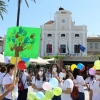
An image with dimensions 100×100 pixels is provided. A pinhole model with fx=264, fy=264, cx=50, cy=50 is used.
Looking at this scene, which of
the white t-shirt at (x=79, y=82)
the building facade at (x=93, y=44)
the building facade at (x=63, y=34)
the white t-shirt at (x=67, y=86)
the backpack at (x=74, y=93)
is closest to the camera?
the white t-shirt at (x=67, y=86)

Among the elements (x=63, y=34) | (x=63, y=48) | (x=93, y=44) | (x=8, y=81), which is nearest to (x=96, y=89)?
(x=8, y=81)

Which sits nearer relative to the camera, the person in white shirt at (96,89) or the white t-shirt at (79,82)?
the person in white shirt at (96,89)

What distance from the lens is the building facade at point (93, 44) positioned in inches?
2393

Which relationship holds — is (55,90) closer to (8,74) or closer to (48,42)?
(8,74)

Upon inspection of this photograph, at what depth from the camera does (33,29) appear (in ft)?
17.5

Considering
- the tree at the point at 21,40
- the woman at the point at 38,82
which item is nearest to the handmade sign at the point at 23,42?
the tree at the point at 21,40

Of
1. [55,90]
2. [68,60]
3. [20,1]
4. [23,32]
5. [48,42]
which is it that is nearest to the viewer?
[23,32]

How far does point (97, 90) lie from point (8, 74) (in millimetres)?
1986

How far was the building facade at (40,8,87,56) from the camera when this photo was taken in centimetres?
5650

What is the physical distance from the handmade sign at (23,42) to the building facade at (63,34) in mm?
50821

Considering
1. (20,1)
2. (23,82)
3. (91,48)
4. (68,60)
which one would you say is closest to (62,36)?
(91,48)

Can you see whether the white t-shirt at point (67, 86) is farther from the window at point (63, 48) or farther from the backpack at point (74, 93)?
the window at point (63, 48)

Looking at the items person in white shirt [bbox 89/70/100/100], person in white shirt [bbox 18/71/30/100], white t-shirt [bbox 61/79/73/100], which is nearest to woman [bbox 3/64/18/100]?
white t-shirt [bbox 61/79/73/100]

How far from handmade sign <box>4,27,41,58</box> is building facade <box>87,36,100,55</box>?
56011 mm
